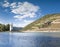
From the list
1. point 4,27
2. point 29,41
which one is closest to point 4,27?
point 4,27

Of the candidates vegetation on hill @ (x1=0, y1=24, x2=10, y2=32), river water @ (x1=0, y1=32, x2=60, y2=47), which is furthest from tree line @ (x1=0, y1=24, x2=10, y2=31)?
river water @ (x1=0, y1=32, x2=60, y2=47)

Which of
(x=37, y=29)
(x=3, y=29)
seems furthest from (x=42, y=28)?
(x=3, y=29)

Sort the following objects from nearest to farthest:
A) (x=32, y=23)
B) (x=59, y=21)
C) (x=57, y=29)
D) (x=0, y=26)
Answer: (x=0, y=26) → (x=57, y=29) → (x=59, y=21) → (x=32, y=23)

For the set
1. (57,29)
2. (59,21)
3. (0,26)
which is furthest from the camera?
(59,21)

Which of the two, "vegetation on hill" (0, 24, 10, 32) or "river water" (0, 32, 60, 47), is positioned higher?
"vegetation on hill" (0, 24, 10, 32)

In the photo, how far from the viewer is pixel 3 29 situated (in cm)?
13325

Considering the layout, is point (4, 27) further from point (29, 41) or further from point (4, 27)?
point (29, 41)

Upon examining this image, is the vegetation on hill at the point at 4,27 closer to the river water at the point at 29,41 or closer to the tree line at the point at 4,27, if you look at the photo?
the tree line at the point at 4,27

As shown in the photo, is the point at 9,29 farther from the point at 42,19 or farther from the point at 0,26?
the point at 42,19

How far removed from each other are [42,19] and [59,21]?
150 ft

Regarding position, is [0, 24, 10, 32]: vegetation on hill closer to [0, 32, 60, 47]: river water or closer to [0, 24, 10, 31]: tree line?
[0, 24, 10, 31]: tree line

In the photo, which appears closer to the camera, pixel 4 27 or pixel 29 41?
pixel 29 41

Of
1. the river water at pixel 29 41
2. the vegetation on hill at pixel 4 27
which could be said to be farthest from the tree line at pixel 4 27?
the river water at pixel 29 41

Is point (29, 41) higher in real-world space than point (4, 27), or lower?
lower
